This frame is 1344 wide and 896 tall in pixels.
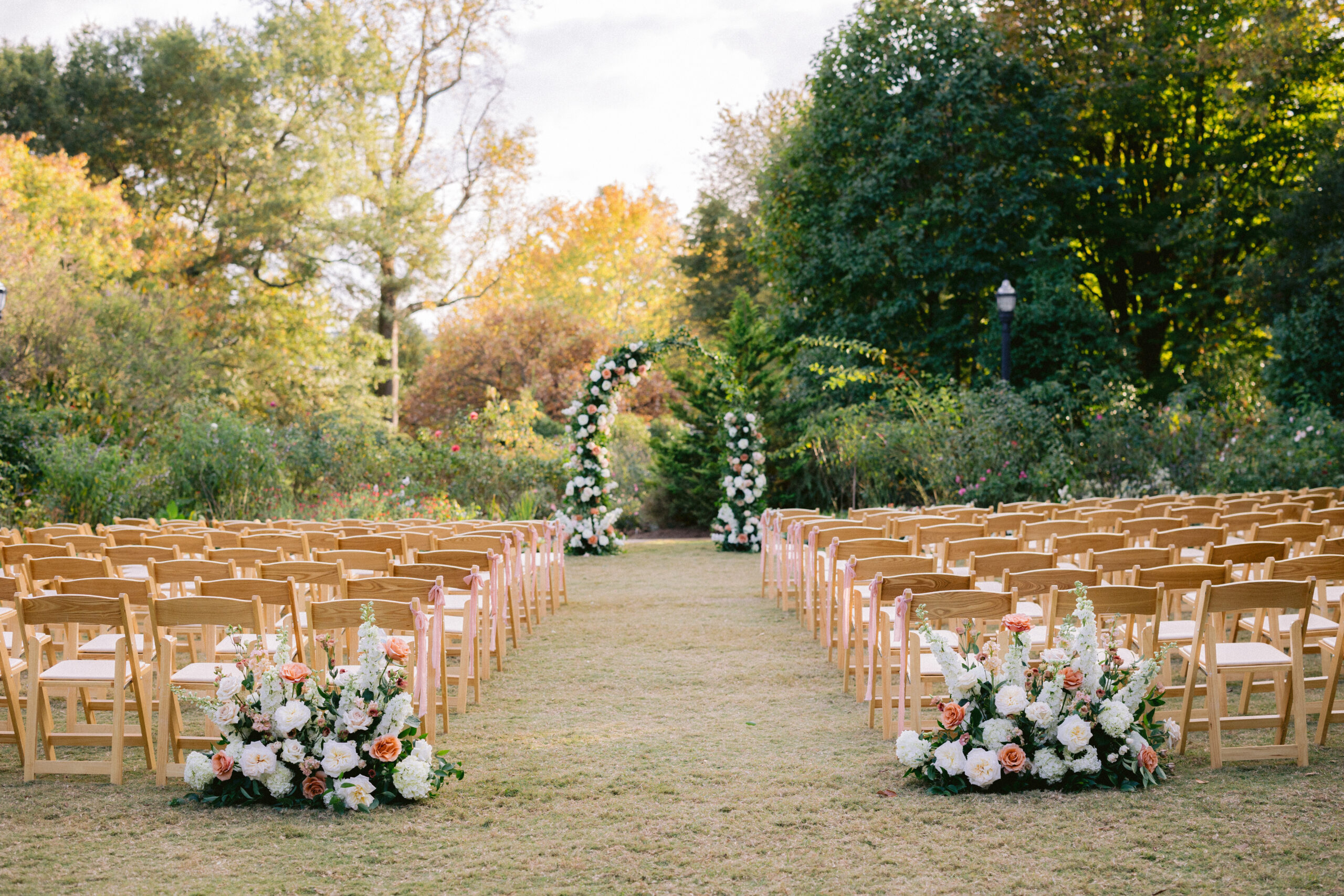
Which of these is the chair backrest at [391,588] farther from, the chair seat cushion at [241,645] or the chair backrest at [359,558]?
the chair backrest at [359,558]

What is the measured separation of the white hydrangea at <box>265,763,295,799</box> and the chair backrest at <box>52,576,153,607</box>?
1.19 metres

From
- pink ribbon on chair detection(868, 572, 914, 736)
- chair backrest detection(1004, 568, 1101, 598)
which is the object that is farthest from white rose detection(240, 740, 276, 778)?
chair backrest detection(1004, 568, 1101, 598)

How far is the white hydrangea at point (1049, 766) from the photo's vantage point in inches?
178

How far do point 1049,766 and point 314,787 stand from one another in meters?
3.00

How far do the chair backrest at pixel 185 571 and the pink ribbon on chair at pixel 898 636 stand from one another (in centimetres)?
335

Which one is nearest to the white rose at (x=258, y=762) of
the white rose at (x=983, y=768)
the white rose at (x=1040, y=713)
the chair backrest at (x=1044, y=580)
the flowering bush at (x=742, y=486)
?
the white rose at (x=983, y=768)

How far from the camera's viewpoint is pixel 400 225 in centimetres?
2711

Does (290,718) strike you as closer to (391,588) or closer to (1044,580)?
(391,588)

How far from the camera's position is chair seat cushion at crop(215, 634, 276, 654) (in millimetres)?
4668

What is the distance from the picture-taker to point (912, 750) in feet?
15.1

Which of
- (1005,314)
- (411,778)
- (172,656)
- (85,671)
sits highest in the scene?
(1005,314)

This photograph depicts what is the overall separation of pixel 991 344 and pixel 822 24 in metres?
8.09

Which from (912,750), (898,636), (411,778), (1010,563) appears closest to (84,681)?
(411,778)

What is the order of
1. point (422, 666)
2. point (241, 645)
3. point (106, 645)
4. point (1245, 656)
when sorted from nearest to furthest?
point (241, 645) < point (1245, 656) < point (422, 666) < point (106, 645)
